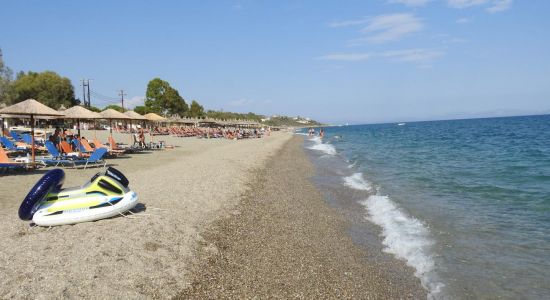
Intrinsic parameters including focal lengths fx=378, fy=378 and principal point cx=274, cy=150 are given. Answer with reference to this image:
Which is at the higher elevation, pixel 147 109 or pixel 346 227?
pixel 147 109

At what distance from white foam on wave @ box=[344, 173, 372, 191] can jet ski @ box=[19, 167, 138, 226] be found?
8116 millimetres

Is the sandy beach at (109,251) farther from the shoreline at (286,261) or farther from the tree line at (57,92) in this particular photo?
the tree line at (57,92)

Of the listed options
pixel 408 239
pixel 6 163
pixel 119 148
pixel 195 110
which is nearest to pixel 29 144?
pixel 119 148

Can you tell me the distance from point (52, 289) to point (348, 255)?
4.19 m

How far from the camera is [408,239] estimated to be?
23.2 feet

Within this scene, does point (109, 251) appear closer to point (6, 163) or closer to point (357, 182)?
point (6, 163)

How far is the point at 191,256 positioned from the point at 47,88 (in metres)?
59.2

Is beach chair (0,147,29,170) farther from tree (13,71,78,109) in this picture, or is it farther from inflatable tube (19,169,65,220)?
tree (13,71,78,109)

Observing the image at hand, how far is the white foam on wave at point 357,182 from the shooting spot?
1270cm

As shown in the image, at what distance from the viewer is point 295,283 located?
196 inches

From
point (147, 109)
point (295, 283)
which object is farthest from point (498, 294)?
point (147, 109)

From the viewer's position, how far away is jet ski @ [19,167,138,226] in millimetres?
5793

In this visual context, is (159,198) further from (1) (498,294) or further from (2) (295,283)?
(1) (498,294)

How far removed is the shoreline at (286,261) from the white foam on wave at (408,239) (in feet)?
0.91
